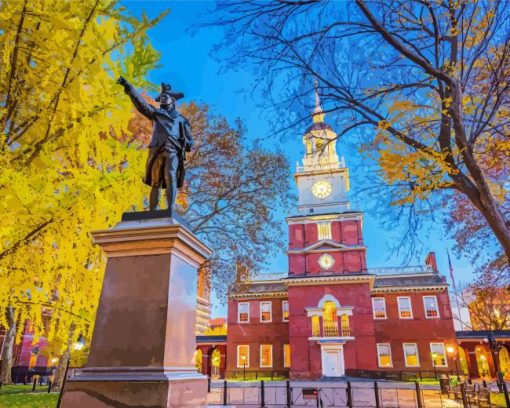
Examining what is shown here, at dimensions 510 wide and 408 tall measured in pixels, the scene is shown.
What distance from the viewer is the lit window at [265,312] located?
39.5 meters

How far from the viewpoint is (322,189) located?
40219 millimetres

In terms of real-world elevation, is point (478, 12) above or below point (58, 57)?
above

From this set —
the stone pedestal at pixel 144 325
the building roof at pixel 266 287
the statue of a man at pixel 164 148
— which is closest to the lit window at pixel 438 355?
the building roof at pixel 266 287

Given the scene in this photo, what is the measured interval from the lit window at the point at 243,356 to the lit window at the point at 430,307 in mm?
19044

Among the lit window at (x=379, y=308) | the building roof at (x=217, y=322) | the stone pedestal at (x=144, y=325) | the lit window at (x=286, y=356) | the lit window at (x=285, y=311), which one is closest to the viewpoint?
the stone pedestal at (x=144, y=325)

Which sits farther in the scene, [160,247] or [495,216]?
[495,216]

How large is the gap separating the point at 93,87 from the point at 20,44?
1157mm

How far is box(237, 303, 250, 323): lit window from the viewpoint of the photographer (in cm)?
4009

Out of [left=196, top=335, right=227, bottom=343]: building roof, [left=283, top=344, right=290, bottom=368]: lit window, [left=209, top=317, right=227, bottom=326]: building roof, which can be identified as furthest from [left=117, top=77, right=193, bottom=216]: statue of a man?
[left=209, top=317, right=227, bottom=326]: building roof

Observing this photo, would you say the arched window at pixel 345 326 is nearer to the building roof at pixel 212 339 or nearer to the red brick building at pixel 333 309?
the red brick building at pixel 333 309

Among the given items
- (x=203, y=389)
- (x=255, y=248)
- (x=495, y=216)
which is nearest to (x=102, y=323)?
(x=203, y=389)

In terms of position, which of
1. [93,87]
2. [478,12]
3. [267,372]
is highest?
[478,12]

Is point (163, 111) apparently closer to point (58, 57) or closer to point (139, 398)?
point (58, 57)

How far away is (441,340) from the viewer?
35.5 m
